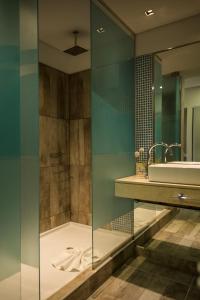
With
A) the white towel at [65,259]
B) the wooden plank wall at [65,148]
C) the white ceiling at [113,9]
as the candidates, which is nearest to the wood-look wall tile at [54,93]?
the wooden plank wall at [65,148]

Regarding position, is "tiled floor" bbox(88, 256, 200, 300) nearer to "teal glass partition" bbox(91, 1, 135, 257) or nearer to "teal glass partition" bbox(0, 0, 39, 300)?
"teal glass partition" bbox(91, 1, 135, 257)

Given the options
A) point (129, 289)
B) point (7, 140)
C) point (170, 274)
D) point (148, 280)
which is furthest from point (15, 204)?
point (170, 274)

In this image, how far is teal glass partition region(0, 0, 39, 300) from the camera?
4.43 feet

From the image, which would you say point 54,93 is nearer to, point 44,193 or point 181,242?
point 44,193

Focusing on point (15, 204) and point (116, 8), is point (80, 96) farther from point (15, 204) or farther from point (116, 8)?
point (15, 204)

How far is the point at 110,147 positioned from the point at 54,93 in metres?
1.41

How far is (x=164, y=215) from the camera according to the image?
2496mm

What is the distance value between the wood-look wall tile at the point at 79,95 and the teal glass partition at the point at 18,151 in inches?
73.2

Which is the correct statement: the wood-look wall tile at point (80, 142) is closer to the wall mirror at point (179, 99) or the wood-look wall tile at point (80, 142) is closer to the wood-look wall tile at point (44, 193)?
the wood-look wall tile at point (44, 193)

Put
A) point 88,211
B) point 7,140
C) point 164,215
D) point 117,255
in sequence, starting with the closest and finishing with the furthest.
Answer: point 7,140 < point 117,255 < point 164,215 < point 88,211

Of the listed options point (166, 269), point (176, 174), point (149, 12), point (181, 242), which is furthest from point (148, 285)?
point (149, 12)

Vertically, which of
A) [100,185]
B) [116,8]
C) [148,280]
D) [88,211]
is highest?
[116,8]

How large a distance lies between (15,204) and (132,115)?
1.60m

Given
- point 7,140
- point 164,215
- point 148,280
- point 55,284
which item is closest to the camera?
point 7,140
